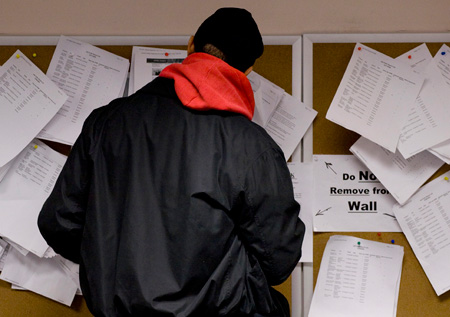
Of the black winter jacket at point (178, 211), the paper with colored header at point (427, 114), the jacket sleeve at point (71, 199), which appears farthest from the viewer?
the paper with colored header at point (427, 114)

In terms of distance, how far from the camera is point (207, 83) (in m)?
1.19

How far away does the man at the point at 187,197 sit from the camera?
1.14m

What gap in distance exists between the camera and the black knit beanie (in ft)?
4.05

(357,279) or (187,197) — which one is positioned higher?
(187,197)

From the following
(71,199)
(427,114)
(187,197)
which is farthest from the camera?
(427,114)

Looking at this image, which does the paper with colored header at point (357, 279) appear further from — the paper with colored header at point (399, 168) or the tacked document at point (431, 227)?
the paper with colored header at point (399, 168)

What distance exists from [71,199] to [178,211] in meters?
0.26

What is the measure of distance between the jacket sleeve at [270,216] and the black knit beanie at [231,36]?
0.69 ft

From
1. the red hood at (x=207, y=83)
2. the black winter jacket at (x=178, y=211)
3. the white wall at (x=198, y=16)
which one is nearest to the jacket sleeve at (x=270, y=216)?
the black winter jacket at (x=178, y=211)

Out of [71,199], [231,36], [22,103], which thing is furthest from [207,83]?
[22,103]

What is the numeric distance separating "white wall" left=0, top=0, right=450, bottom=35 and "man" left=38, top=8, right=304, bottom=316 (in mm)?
474

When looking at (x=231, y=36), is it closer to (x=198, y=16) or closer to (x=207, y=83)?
(x=207, y=83)

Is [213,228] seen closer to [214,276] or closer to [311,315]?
[214,276]

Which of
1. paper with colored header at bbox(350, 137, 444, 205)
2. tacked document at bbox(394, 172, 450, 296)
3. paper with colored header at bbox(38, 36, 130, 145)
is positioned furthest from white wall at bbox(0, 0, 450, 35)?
tacked document at bbox(394, 172, 450, 296)
